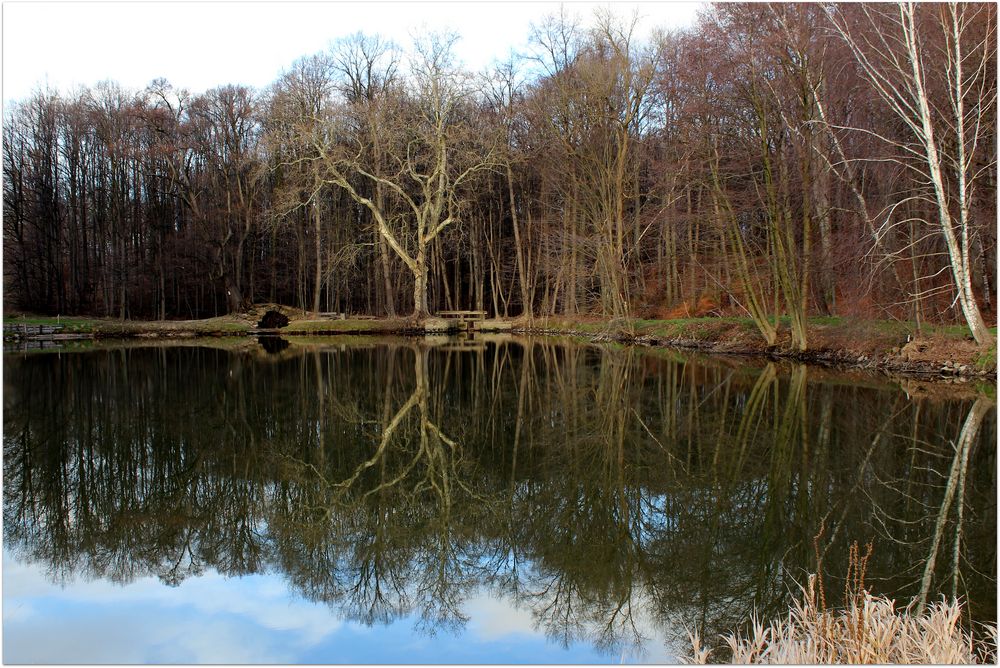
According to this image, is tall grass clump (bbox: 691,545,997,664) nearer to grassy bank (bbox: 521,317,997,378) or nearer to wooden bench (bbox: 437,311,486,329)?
grassy bank (bbox: 521,317,997,378)

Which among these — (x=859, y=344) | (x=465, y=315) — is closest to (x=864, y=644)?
(x=859, y=344)

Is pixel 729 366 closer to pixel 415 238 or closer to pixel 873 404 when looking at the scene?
pixel 873 404

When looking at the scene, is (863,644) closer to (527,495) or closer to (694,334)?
(527,495)

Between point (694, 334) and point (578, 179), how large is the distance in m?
10.1

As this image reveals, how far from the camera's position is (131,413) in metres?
12.0

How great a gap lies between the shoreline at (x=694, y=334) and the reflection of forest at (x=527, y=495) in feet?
9.70

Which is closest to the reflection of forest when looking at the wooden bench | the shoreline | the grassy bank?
the grassy bank

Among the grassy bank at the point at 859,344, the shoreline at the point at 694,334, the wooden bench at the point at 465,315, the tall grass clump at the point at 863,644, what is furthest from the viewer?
the wooden bench at the point at 465,315

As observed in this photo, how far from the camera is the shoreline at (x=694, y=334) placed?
1573cm

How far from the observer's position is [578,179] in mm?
32031

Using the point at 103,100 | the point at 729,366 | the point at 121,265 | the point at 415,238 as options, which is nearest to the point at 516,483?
the point at 729,366

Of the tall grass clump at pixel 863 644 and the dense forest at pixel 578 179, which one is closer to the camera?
the tall grass clump at pixel 863 644

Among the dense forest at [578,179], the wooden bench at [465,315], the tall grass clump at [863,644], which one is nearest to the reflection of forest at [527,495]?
the tall grass clump at [863,644]

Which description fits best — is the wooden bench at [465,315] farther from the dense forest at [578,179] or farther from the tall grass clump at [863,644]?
the tall grass clump at [863,644]
